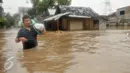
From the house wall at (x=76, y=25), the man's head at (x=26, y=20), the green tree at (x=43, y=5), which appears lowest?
the house wall at (x=76, y=25)

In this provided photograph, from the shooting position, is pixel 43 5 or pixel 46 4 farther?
pixel 43 5

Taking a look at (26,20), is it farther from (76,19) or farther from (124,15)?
(124,15)

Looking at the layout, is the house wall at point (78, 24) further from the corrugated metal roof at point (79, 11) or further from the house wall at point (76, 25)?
the corrugated metal roof at point (79, 11)

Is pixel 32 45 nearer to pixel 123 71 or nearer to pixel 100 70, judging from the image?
pixel 100 70

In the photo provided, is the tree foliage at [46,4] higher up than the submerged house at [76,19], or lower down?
higher up

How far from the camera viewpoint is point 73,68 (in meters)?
5.38

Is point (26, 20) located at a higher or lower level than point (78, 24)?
higher

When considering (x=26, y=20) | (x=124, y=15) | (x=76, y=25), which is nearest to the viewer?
(x=26, y=20)

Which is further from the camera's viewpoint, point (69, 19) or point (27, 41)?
point (69, 19)

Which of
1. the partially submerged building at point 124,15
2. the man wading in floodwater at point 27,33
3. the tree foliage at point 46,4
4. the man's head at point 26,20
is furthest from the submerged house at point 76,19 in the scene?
the man's head at point 26,20

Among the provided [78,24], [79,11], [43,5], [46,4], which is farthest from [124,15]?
[78,24]

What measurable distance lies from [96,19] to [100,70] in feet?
107

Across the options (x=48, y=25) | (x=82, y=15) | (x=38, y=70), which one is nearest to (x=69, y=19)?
(x=82, y=15)

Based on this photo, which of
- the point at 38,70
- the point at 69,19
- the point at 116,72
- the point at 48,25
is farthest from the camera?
the point at 48,25
